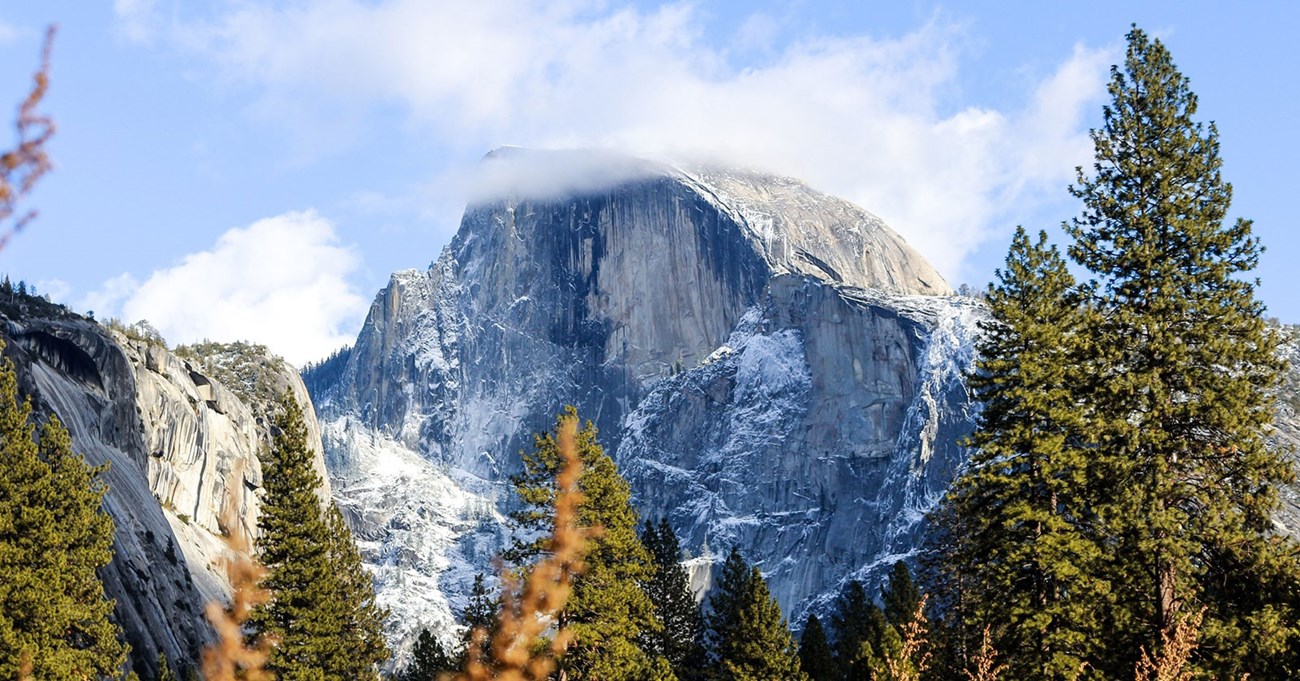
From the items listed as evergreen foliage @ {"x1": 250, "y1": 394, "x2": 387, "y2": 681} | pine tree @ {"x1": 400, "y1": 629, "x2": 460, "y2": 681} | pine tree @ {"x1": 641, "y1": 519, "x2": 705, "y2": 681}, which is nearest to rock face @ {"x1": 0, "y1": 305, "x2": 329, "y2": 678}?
evergreen foliage @ {"x1": 250, "y1": 394, "x2": 387, "y2": 681}

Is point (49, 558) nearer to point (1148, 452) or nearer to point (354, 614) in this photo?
point (354, 614)

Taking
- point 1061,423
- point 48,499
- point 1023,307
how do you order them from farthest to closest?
point 48,499 < point 1023,307 < point 1061,423

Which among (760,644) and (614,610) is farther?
(760,644)

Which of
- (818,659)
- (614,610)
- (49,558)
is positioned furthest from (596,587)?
(818,659)

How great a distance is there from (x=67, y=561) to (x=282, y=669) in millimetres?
6930

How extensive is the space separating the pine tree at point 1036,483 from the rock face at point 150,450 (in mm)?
16761

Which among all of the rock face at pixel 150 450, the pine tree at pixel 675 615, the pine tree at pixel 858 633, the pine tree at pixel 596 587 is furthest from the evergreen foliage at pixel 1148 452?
the pine tree at pixel 675 615

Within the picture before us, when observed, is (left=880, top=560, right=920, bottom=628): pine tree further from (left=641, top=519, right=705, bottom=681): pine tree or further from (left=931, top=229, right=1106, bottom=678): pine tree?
(left=931, top=229, right=1106, bottom=678): pine tree

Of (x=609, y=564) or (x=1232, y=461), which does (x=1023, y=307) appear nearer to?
(x=1232, y=461)

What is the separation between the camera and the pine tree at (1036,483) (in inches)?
993

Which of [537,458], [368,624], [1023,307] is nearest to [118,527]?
[368,624]

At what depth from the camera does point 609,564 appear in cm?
3544

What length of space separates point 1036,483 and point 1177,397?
366 centimetres

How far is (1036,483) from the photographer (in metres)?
27.5
